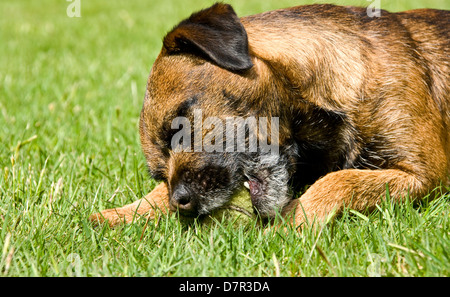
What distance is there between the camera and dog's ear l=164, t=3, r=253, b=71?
2961mm

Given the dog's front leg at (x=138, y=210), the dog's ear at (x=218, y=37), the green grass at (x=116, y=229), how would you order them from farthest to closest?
the dog's front leg at (x=138, y=210) → the dog's ear at (x=218, y=37) → the green grass at (x=116, y=229)

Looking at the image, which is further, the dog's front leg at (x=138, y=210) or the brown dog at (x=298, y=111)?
the dog's front leg at (x=138, y=210)

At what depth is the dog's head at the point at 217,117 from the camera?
3.01 metres

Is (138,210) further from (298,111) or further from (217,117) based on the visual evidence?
(298,111)

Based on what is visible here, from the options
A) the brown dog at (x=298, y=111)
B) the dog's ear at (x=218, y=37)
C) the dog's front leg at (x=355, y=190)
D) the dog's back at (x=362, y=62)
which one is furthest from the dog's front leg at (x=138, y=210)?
the dog's back at (x=362, y=62)

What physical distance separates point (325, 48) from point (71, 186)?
1840 mm

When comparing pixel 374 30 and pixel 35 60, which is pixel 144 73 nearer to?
pixel 35 60

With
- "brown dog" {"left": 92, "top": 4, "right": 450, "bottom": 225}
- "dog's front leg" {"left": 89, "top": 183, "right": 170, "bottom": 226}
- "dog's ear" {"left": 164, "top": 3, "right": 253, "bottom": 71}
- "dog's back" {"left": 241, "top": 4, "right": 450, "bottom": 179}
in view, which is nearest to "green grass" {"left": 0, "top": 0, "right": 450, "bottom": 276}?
"dog's front leg" {"left": 89, "top": 183, "right": 170, "bottom": 226}

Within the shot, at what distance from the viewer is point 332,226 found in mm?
2820

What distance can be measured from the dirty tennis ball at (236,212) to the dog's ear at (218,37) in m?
0.74

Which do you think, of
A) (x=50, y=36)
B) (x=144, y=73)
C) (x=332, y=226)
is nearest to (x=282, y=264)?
(x=332, y=226)

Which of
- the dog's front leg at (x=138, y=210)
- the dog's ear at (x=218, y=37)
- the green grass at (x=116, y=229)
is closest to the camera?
the green grass at (x=116, y=229)

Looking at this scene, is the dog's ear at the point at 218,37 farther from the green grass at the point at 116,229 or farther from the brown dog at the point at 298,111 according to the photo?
the green grass at the point at 116,229
